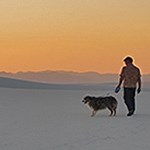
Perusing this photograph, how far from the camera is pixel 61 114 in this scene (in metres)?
18.3

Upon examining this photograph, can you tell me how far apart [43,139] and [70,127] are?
2.38 m

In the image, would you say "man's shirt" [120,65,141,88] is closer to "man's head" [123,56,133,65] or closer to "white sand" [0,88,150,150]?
"man's head" [123,56,133,65]

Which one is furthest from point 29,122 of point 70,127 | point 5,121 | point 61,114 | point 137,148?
point 137,148

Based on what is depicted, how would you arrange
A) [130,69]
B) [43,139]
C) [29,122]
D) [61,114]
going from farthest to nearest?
[61,114]
[130,69]
[29,122]
[43,139]

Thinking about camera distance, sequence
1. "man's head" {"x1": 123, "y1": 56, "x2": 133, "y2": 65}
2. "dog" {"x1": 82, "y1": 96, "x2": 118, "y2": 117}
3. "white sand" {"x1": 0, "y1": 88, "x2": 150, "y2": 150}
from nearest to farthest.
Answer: "white sand" {"x1": 0, "y1": 88, "x2": 150, "y2": 150}
"man's head" {"x1": 123, "y1": 56, "x2": 133, "y2": 65}
"dog" {"x1": 82, "y1": 96, "x2": 118, "y2": 117}

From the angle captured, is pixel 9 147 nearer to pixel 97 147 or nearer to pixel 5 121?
pixel 97 147

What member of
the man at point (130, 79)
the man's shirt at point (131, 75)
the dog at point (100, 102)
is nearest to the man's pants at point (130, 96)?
the man at point (130, 79)

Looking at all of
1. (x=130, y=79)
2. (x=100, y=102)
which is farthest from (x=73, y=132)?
(x=130, y=79)

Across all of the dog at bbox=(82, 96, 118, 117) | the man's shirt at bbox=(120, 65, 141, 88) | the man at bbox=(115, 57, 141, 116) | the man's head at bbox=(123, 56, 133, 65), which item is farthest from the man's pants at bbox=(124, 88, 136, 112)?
the man's head at bbox=(123, 56, 133, 65)

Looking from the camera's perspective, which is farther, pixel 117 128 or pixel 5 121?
pixel 5 121

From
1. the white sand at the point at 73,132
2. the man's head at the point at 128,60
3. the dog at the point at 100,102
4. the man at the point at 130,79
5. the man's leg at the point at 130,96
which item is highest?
the man's head at the point at 128,60

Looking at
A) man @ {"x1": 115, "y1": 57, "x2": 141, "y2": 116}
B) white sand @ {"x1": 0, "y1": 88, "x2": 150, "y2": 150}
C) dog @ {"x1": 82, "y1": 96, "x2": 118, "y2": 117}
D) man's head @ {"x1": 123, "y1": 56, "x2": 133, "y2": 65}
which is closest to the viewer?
white sand @ {"x1": 0, "y1": 88, "x2": 150, "y2": 150}

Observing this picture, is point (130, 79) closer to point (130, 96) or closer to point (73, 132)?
point (130, 96)

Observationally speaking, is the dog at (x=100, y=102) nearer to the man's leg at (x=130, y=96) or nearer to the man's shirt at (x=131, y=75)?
the man's leg at (x=130, y=96)
